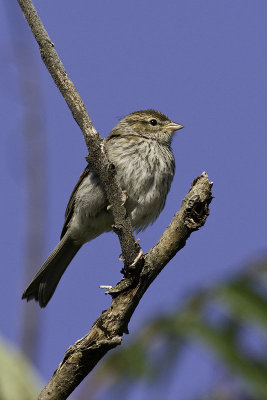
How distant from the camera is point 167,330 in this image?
1.61 meters

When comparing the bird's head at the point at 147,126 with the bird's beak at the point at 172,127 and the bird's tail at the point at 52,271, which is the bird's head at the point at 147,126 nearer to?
the bird's beak at the point at 172,127

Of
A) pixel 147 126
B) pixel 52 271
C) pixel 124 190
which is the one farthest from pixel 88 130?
pixel 147 126

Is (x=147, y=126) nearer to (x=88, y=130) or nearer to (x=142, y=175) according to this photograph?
(x=142, y=175)

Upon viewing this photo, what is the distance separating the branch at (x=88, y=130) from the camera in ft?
9.27

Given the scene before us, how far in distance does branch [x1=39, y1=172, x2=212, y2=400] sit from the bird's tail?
216cm

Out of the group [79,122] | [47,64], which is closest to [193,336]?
[79,122]

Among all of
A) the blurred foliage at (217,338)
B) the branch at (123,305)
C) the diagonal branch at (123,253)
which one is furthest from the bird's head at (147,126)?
the blurred foliage at (217,338)

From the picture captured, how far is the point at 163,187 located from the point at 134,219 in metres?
0.40

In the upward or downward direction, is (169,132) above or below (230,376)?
above

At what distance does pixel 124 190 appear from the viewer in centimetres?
475

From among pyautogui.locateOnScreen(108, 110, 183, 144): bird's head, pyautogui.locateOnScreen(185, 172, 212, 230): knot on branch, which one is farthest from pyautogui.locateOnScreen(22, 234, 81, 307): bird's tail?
pyautogui.locateOnScreen(185, 172, 212, 230): knot on branch

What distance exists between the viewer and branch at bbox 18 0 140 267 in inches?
111

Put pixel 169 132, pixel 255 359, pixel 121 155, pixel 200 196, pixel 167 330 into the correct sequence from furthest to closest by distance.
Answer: pixel 169 132, pixel 121 155, pixel 200 196, pixel 167 330, pixel 255 359

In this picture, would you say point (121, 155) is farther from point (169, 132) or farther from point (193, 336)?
point (193, 336)
